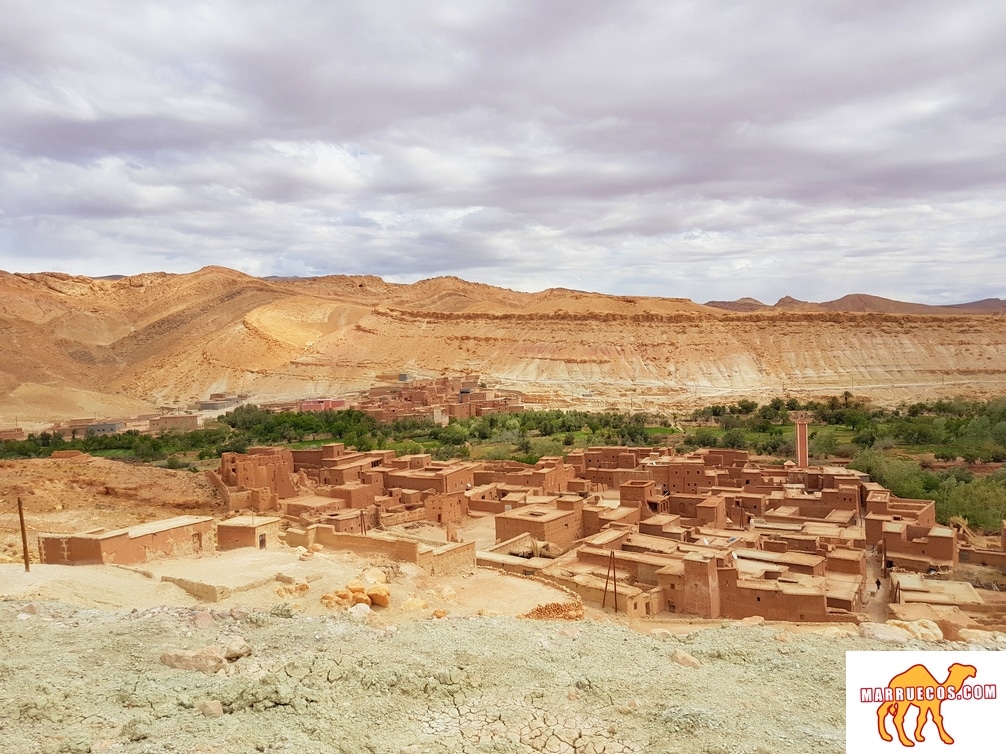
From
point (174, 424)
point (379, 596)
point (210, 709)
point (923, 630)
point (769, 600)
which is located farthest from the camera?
point (174, 424)

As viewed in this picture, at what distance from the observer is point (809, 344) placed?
63.7 meters

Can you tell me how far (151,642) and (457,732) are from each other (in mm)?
3410

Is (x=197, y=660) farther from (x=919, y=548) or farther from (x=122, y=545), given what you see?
(x=919, y=548)

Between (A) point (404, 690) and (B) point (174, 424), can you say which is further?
(B) point (174, 424)

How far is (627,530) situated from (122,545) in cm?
1078

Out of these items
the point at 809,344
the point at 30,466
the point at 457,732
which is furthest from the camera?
the point at 809,344

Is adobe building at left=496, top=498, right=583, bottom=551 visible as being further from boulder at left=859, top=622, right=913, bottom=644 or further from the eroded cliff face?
the eroded cliff face

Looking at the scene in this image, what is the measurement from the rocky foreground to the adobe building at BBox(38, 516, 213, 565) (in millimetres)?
5080

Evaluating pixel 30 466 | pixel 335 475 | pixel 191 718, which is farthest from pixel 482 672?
pixel 30 466

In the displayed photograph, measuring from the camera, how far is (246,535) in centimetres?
→ 1442

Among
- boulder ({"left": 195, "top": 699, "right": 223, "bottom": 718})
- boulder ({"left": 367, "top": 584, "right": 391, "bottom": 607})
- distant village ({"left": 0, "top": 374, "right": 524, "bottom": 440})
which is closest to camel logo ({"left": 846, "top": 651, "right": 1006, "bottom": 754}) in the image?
boulder ({"left": 195, "top": 699, "right": 223, "bottom": 718})

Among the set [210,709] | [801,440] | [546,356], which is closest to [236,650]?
[210,709]

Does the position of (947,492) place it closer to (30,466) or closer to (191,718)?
(191,718)

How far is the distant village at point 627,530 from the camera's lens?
1301 cm
